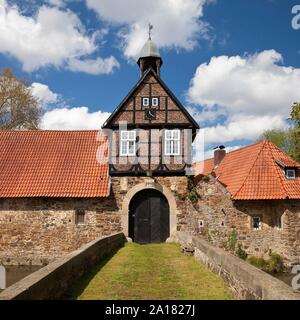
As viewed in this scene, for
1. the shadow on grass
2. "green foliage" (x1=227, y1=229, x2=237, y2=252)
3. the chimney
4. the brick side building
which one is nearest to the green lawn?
the shadow on grass

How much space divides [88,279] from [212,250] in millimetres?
3475

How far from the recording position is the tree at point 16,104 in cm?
3183

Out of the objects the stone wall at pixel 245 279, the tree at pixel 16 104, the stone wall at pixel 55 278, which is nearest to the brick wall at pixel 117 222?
the stone wall at pixel 55 278

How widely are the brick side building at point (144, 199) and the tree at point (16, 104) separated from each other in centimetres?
1273

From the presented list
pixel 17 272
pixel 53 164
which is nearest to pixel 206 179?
pixel 53 164

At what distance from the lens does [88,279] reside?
9797 mm

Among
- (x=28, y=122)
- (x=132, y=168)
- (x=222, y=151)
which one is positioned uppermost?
(x=28, y=122)

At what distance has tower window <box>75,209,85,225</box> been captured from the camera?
19.7 metres

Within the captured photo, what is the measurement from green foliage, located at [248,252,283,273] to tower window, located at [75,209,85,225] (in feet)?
28.6

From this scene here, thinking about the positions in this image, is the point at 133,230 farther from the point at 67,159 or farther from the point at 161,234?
the point at 67,159

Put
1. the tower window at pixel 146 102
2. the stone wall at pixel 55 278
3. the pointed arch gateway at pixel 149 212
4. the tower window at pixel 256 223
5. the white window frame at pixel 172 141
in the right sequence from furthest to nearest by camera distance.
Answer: the tower window at pixel 146 102, the tower window at pixel 256 223, the white window frame at pixel 172 141, the pointed arch gateway at pixel 149 212, the stone wall at pixel 55 278

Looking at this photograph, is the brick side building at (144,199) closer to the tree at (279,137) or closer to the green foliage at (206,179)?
the green foliage at (206,179)

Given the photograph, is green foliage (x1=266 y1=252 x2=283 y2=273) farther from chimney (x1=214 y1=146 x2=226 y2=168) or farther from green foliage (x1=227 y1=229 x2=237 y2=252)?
chimney (x1=214 y1=146 x2=226 y2=168)
